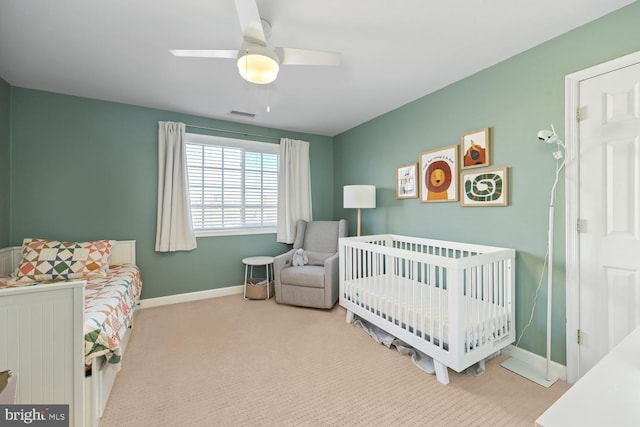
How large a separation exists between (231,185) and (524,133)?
3.26 m

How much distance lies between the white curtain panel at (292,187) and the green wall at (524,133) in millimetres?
1729

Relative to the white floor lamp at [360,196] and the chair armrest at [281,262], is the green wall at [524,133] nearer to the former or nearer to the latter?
the white floor lamp at [360,196]

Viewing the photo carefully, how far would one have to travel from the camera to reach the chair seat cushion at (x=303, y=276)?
310cm

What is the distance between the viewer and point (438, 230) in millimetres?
2727

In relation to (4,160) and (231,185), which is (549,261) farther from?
(4,160)

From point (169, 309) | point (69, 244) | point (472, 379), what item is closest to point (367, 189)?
point (472, 379)

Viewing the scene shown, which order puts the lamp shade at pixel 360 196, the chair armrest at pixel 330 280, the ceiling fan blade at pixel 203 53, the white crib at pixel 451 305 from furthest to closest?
the lamp shade at pixel 360 196, the chair armrest at pixel 330 280, the white crib at pixel 451 305, the ceiling fan blade at pixel 203 53

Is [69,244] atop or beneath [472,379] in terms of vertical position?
atop

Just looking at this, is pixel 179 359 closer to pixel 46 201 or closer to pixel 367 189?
pixel 46 201

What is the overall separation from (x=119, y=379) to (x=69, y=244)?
56.6 inches

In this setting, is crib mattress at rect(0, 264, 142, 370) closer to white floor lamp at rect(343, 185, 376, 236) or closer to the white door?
white floor lamp at rect(343, 185, 376, 236)

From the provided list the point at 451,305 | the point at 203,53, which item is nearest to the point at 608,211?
the point at 451,305

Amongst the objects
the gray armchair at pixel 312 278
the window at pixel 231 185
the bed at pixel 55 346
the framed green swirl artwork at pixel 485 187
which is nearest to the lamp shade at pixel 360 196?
the gray armchair at pixel 312 278

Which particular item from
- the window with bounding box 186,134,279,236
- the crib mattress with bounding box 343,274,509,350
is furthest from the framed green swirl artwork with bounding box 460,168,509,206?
the window with bounding box 186,134,279,236
